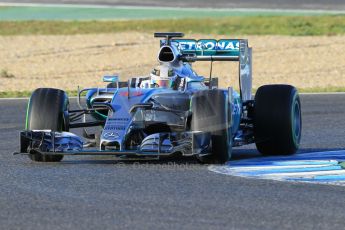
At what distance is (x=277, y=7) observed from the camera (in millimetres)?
34125

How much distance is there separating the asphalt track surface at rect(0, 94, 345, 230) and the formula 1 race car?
0.74 feet

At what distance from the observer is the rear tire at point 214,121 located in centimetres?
1184

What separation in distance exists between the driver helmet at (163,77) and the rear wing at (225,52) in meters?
0.58

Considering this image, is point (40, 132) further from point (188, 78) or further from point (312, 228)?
point (312, 228)

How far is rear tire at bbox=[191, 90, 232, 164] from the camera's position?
38.8 ft

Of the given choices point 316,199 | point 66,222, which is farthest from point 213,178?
point 66,222

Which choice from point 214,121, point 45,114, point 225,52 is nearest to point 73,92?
point 225,52

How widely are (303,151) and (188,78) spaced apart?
167 centimetres

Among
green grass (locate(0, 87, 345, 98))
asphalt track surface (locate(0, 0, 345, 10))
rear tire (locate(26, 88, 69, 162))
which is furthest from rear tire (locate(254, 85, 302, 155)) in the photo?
asphalt track surface (locate(0, 0, 345, 10))

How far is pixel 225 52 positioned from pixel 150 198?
174 inches

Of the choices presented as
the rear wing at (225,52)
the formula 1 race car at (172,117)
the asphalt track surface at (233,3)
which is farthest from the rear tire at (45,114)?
the asphalt track surface at (233,3)

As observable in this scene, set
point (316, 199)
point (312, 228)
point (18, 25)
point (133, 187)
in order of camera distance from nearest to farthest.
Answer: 1. point (312, 228)
2. point (316, 199)
3. point (133, 187)
4. point (18, 25)

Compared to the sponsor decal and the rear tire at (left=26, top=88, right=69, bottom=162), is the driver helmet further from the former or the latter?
the rear tire at (left=26, top=88, right=69, bottom=162)

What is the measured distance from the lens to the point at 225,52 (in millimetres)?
13891
